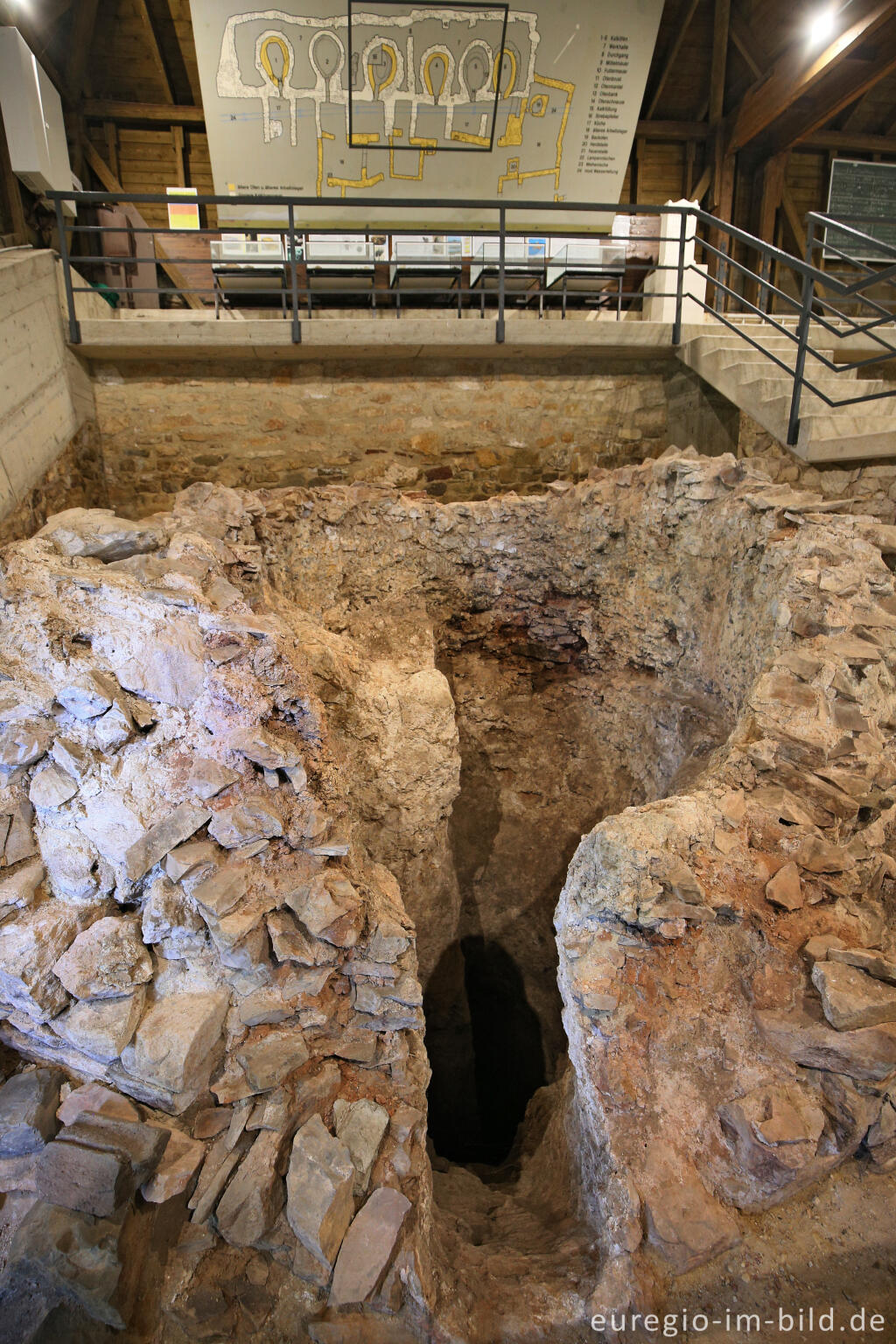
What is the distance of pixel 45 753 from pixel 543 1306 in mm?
2612

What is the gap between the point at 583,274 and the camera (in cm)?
725

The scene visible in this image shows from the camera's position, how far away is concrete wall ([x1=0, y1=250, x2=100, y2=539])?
4.45 m

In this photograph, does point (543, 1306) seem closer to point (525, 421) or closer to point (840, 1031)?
point (840, 1031)

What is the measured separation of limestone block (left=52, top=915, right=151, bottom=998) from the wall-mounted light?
10508 mm

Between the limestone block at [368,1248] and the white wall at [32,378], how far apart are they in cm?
405

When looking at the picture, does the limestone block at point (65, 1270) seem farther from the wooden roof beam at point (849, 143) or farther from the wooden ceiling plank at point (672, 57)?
the wooden roof beam at point (849, 143)

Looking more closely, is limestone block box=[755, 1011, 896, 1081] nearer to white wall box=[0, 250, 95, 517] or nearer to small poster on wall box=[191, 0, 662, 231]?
white wall box=[0, 250, 95, 517]

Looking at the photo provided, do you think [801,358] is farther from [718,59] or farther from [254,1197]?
[718,59]

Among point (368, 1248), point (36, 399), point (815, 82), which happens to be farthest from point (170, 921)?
point (815, 82)

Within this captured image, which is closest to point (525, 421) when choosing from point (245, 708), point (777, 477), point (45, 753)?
point (777, 477)

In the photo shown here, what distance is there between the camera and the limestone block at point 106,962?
2494 millimetres

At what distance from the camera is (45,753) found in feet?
9.13

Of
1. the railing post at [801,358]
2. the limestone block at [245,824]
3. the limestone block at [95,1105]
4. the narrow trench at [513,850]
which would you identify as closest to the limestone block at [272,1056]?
the limestone block at [95,1105]

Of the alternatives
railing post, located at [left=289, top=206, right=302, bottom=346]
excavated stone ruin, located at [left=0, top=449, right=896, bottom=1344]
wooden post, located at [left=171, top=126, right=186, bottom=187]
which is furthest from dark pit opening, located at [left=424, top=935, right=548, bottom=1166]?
wooden post, located at [left=171, top=126, right=186, bottom=187]
